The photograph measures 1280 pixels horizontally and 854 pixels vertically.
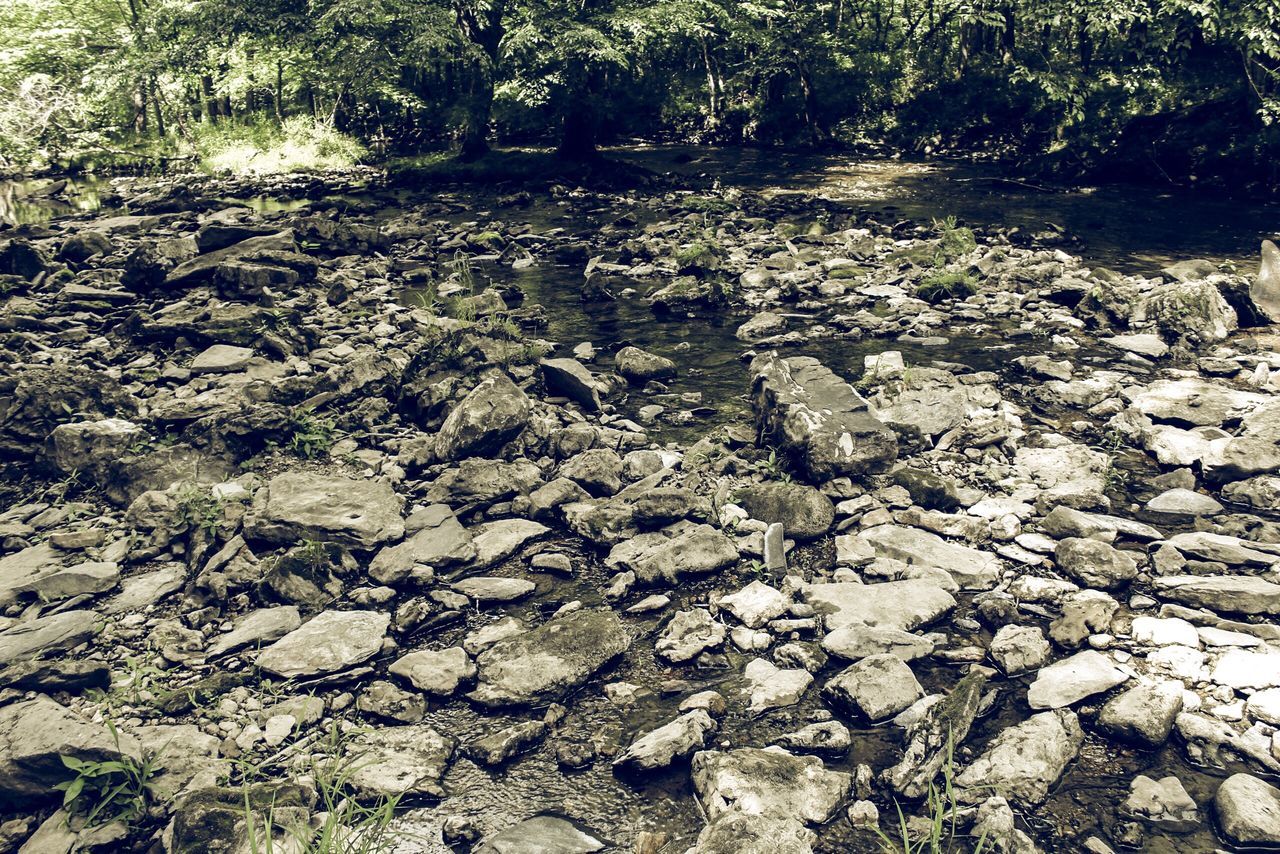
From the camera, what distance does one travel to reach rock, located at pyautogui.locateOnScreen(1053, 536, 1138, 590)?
405 cm

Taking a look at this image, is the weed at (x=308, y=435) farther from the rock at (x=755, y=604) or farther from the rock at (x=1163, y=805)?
the rock at (x=1163, y=805)

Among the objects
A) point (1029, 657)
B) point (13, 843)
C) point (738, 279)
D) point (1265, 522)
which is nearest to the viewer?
point (13, 843)

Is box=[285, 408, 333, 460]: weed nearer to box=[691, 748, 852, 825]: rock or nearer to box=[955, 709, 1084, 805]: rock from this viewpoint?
box=[691, 748, 852, 825]: rock

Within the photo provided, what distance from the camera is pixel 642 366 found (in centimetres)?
719

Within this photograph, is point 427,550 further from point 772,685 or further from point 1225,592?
point 1225,592

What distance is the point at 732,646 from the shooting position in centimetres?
388

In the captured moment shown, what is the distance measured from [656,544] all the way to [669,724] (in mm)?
1423

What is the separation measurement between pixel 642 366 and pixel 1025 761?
4.76 m

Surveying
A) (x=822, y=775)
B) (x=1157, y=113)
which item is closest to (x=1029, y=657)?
(x=822, y=775)

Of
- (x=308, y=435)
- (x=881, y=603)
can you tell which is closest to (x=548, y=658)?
(x=881, y=603)

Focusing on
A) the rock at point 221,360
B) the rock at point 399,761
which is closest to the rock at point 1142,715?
the rock at point 399,761

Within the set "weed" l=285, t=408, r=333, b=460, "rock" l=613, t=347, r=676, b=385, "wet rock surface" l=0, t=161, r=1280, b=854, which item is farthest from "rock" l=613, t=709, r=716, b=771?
"rock" l=613, t=347, r=676, b=385

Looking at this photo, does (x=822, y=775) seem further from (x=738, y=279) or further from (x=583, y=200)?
(x=583, y=200)

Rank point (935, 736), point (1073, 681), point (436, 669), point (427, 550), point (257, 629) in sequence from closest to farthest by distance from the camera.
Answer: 1. point (935, 736)
2. point (1073, 681)
3. point (436, 669)
4. point (257, 629)
5. point (427, 550)
